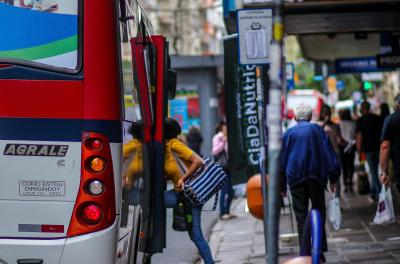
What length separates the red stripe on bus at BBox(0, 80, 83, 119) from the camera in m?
6.17

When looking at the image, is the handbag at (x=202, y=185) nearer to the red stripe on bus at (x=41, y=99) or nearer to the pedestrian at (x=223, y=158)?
the red stripe on bus at (x=41, y=99)

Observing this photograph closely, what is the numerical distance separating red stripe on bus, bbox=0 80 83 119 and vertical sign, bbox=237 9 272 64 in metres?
3.65

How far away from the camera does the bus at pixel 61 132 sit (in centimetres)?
608

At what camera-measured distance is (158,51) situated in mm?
8977

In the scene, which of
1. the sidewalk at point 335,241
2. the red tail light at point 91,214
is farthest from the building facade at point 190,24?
the red tail light at point 91,214

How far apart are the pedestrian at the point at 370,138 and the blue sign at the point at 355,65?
27.0 ft

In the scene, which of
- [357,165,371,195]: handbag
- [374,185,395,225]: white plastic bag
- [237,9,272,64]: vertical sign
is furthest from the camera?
[357,165,371,195]: handbag

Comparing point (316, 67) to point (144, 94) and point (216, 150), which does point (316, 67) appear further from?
point (144, 94)

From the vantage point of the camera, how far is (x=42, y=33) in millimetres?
6250

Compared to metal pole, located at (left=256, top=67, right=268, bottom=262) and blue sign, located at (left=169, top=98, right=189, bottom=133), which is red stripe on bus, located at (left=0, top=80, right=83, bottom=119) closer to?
metal pole, located at (left=256, top=67, right=268, bottom=262)

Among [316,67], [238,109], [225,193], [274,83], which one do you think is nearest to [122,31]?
[274,83]

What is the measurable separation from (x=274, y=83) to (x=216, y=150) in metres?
13.1

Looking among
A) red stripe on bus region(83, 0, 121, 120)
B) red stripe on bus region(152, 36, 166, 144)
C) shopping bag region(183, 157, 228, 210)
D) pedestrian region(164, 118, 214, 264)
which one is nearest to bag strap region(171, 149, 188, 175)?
pedestrian region(164, 118, 214, 264)

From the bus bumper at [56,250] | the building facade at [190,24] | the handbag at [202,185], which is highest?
the building facade at [190,24]
